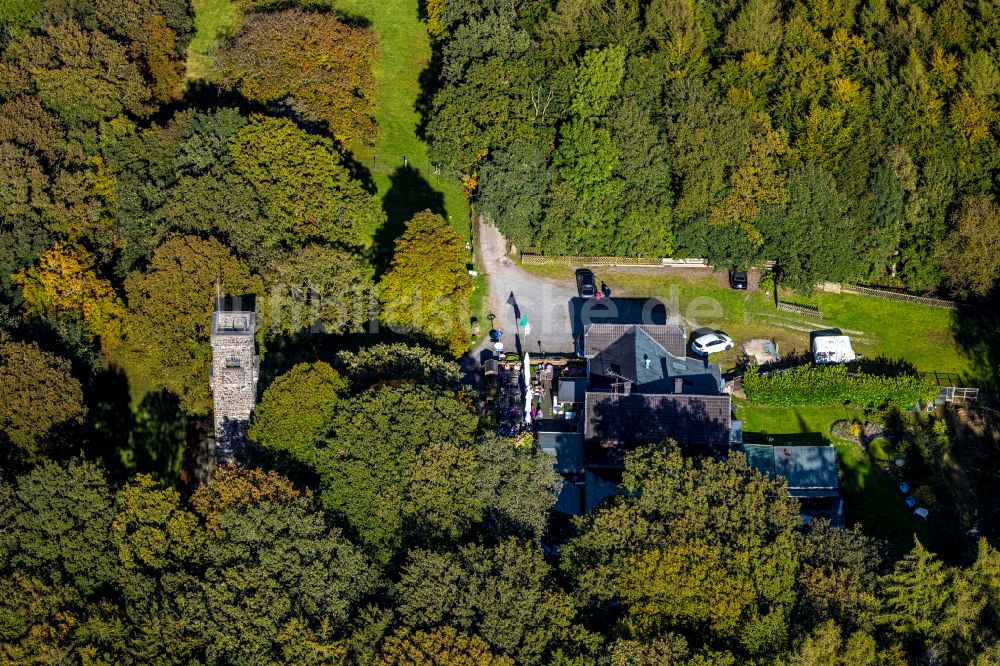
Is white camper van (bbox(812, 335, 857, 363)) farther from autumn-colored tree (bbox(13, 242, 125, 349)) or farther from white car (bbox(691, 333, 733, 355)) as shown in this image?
autumn-colored tree (bbox(13, 242, 125, 349))

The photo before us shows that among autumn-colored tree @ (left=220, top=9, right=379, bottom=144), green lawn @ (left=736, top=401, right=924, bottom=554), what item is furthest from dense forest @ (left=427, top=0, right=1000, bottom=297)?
green lawn @ (left=736, top=401, right=924, bottom=554)

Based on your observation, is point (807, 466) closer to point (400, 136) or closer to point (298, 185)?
point (298, 185)

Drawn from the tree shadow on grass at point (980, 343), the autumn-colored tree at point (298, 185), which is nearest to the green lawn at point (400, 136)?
the autumn-colored tree at point (298, 185)

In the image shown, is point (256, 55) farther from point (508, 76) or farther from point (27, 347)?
point (27, 347)

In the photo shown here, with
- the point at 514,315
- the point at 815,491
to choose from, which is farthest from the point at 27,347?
the point at 815,491

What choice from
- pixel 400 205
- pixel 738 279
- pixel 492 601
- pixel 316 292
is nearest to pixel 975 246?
Result: pixel 738 279
